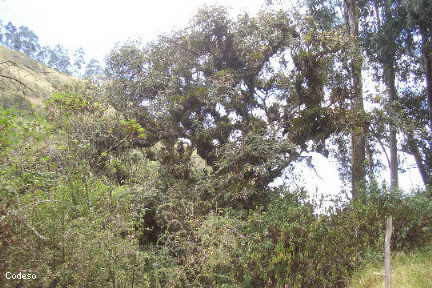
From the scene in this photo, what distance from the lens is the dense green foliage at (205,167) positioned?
584cm

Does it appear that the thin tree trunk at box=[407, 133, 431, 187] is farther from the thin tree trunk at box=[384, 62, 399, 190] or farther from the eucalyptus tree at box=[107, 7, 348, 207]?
the eucalyptus tree at box=[107, 7, 348, 207]

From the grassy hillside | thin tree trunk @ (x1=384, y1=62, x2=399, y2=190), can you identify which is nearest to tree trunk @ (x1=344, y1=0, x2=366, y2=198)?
thin tree trunk @ (x1=384, y1=62, x2=399, y2=190)

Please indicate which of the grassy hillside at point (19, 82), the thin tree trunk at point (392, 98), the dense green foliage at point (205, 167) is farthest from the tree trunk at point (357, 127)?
the grassy hillside at point (19, 82)

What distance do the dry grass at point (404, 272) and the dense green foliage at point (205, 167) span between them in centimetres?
29

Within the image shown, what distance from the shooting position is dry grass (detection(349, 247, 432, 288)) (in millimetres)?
6090

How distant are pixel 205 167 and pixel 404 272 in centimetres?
663

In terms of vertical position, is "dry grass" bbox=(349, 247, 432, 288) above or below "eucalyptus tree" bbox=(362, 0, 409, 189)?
below

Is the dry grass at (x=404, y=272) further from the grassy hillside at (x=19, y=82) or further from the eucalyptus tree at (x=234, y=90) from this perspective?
the grassy hillside at (x=19, y=82)

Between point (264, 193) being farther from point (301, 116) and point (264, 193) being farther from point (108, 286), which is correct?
point (108, 286)

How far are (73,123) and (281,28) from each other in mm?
7314

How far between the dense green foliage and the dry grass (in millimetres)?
289

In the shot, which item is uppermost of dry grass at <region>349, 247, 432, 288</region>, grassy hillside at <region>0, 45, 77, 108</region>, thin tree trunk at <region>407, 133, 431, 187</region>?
thin tree trunk at <region>407, 133, 431, 187</region>

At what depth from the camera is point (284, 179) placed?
37.9 ft

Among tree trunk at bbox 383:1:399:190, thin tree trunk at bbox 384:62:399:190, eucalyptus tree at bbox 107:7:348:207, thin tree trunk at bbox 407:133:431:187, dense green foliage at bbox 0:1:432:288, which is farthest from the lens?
thin tree trunk at bbox 384:62:399:190
